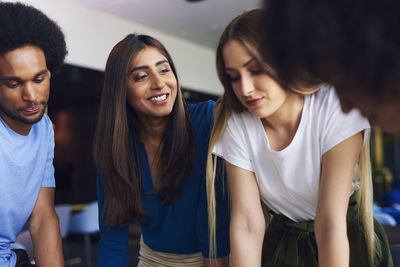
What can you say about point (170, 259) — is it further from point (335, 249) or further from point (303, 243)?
point (335, 249)

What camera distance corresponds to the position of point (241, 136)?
58.1 inches

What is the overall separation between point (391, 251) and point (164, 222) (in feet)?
2.83

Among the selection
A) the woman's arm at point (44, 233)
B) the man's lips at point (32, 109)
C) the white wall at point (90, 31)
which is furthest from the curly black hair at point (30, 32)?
the white wall at point (90, 31)

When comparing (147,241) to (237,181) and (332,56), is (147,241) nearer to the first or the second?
(237,181)

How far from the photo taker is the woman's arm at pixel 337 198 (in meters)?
1.24

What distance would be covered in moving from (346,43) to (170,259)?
1.44 m

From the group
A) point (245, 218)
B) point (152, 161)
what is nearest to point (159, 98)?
point (152, 161)

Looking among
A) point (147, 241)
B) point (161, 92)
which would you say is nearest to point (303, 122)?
point (161, 92)

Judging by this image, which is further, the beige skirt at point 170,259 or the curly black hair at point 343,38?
the beige skirt at point 170,259

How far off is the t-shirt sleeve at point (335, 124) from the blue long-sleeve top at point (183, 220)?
0.52 meters

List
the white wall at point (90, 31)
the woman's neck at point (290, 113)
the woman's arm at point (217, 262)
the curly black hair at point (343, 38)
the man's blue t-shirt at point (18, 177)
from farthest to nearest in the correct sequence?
the white wall at point (90, 31) < the woman's arm at point (217, 262) < the man's blue t-shirt at point (18, 177) < the woman's neck at point (290, 113) < the curly black hair at point (343, 38)

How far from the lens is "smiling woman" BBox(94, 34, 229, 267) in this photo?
5.51 ft

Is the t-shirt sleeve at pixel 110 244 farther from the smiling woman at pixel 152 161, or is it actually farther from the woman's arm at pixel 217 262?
the woman's arm at pixel 217 262

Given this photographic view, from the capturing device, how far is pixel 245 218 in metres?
1.45
